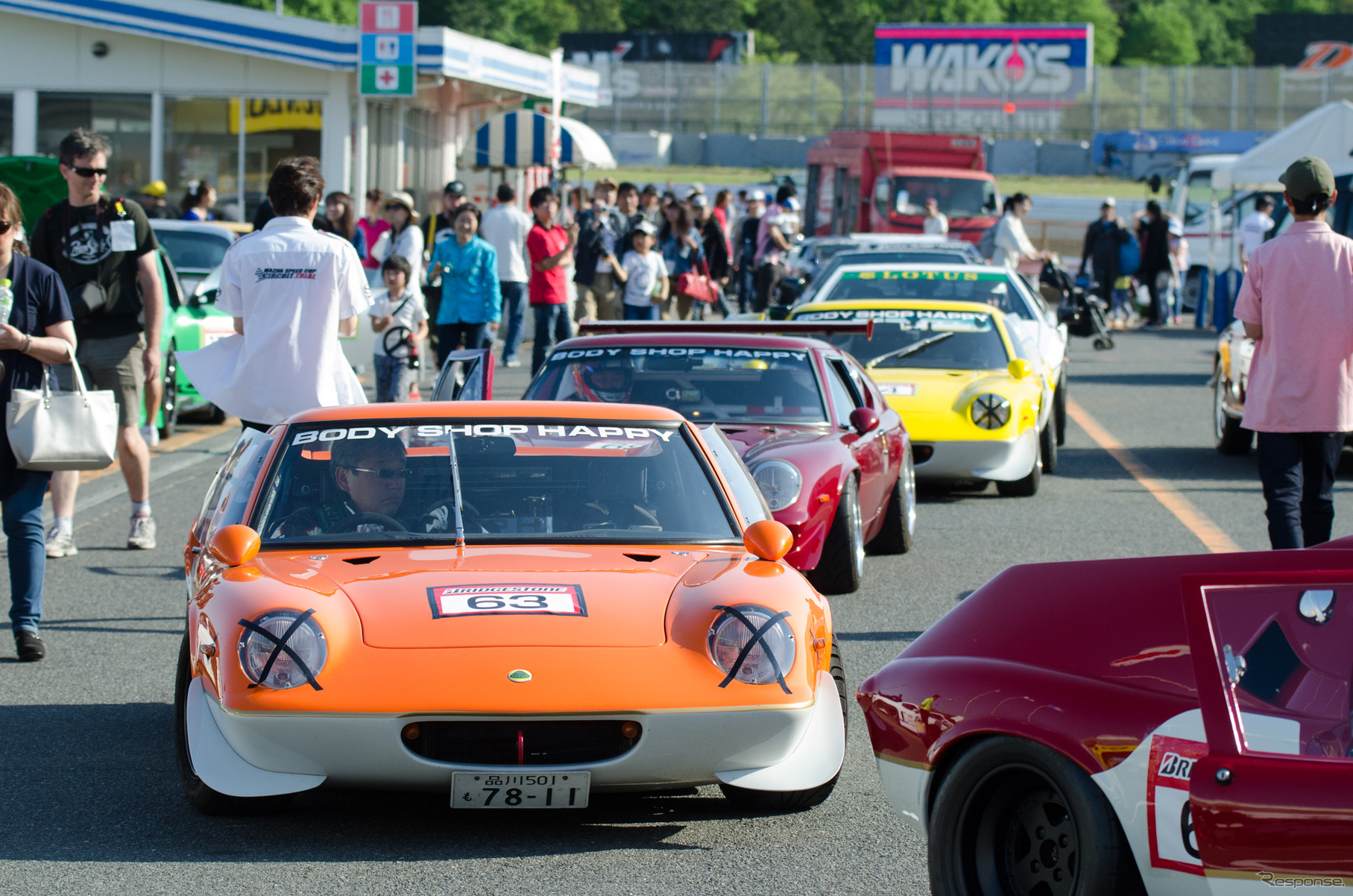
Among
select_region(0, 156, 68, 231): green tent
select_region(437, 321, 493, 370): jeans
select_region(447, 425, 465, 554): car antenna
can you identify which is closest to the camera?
select_region(447, 425, 465, 554): car antenna

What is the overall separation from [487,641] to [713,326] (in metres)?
4.60

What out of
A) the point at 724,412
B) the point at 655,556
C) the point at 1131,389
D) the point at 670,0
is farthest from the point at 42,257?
the point at 670,0

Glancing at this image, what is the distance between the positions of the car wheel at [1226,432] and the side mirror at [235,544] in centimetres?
934

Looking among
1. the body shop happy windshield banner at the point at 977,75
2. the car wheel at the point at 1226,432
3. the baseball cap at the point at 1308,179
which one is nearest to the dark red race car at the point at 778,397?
the baseball cap at the point at 1308,179

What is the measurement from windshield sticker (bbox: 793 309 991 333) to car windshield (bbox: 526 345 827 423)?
2.92m

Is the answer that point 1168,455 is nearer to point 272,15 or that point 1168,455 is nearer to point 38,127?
point 272,15

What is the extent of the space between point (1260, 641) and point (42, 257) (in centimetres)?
626

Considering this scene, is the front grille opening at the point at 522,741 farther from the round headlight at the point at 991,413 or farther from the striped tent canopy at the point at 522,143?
the striped tent canopy at the point at 522,143

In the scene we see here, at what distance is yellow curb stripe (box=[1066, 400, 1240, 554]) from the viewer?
928cm

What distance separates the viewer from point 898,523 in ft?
29.0

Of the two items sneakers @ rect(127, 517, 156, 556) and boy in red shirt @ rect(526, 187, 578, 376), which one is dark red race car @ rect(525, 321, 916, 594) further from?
boy in red shirt @ rect(526, 187, 578, 376)

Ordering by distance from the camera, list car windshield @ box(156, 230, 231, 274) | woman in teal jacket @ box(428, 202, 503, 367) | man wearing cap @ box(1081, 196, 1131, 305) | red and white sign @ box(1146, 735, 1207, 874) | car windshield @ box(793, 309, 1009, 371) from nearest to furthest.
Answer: red and white sign @ box(1146, 735, 1207, 874)
car windshield @ box(793, 309, 1009, 371)
woman in teal jacket @ box(428, 202, 503, 367)
car windshield @ box(156, 230, 231, 274)
man wearing cap @ box(1081, 196, 1131, 305)

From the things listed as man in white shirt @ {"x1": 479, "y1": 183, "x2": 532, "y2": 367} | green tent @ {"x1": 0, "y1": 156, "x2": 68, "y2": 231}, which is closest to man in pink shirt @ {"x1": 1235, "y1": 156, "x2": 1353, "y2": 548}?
man in white shirt @ {"x1": 479, "y1": 183, "x2": 532, "y2": 367}

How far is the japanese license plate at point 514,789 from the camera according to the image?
4.23m
